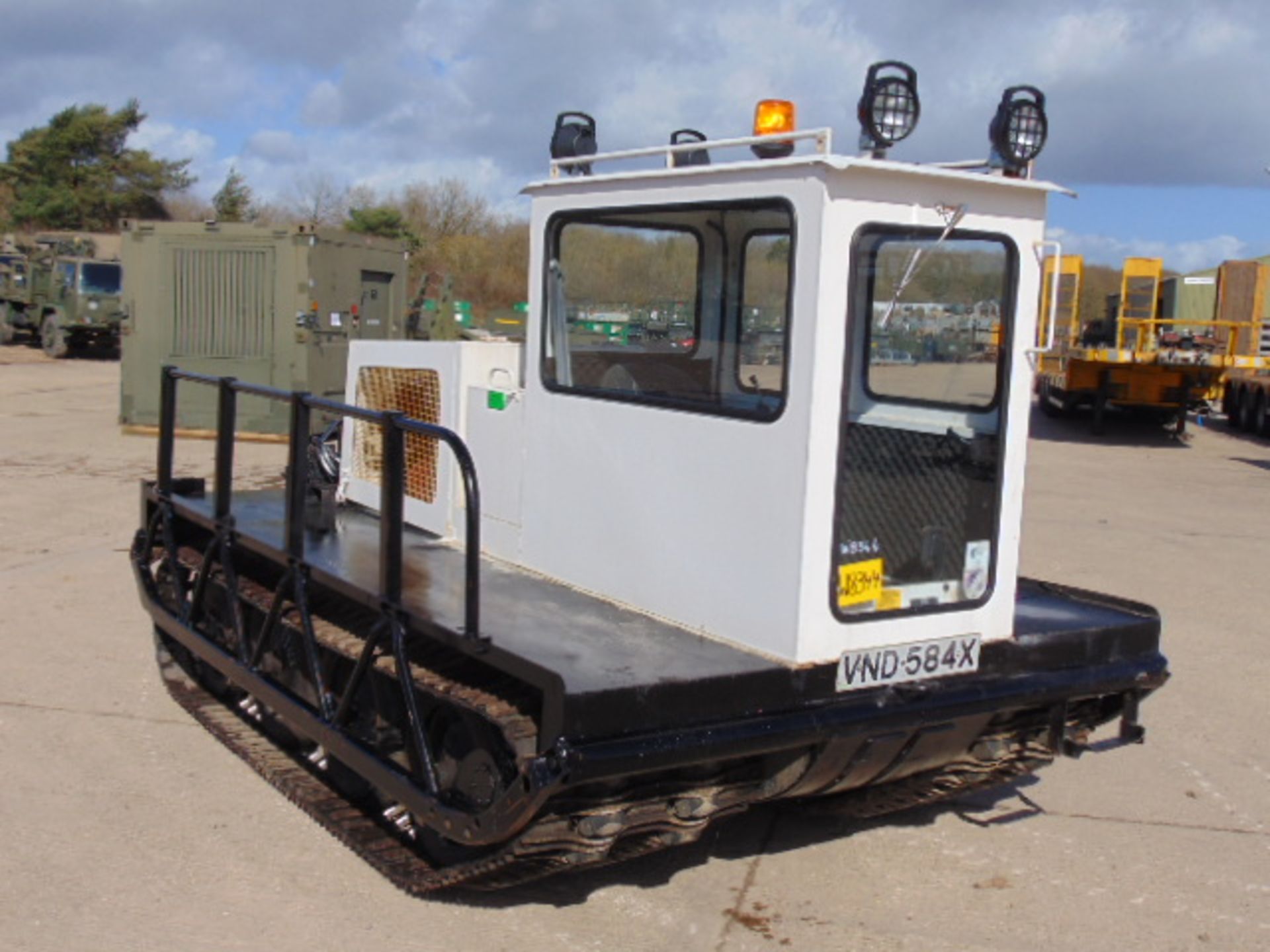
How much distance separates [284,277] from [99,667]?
861 cm

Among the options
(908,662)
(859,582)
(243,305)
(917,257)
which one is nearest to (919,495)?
(859,582)

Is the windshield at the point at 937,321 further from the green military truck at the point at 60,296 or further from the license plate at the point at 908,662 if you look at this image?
the green military truck at the point at 60,296

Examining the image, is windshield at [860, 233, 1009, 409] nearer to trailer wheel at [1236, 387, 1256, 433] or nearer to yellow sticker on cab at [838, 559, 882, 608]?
yellow sticker on cab at [838, 559, 882, 608]

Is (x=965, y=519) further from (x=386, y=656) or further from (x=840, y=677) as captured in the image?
(x=386, y=656)

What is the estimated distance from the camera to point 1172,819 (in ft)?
16.4

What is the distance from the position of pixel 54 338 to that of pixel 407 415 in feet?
81.7

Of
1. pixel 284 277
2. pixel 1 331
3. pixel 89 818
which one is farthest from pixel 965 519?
pixel 1 331

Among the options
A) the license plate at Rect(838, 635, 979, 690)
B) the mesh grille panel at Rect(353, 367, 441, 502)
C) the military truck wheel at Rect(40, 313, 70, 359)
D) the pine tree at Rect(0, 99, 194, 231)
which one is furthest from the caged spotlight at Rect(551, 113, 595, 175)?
the pine tree at Rect(0, 99, 194, 231)

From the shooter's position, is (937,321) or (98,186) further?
(98,186)

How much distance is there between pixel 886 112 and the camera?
12.1 ft

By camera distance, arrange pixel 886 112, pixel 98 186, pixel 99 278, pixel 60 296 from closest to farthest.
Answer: pixel 886 112 → pixel 99 278 → pixel 60 296 → pixel 98 186

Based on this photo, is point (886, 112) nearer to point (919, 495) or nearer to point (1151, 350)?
point (919, 495)

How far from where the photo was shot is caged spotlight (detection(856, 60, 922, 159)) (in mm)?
3688

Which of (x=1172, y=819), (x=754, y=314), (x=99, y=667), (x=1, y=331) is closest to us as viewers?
(x=754, y=314)
